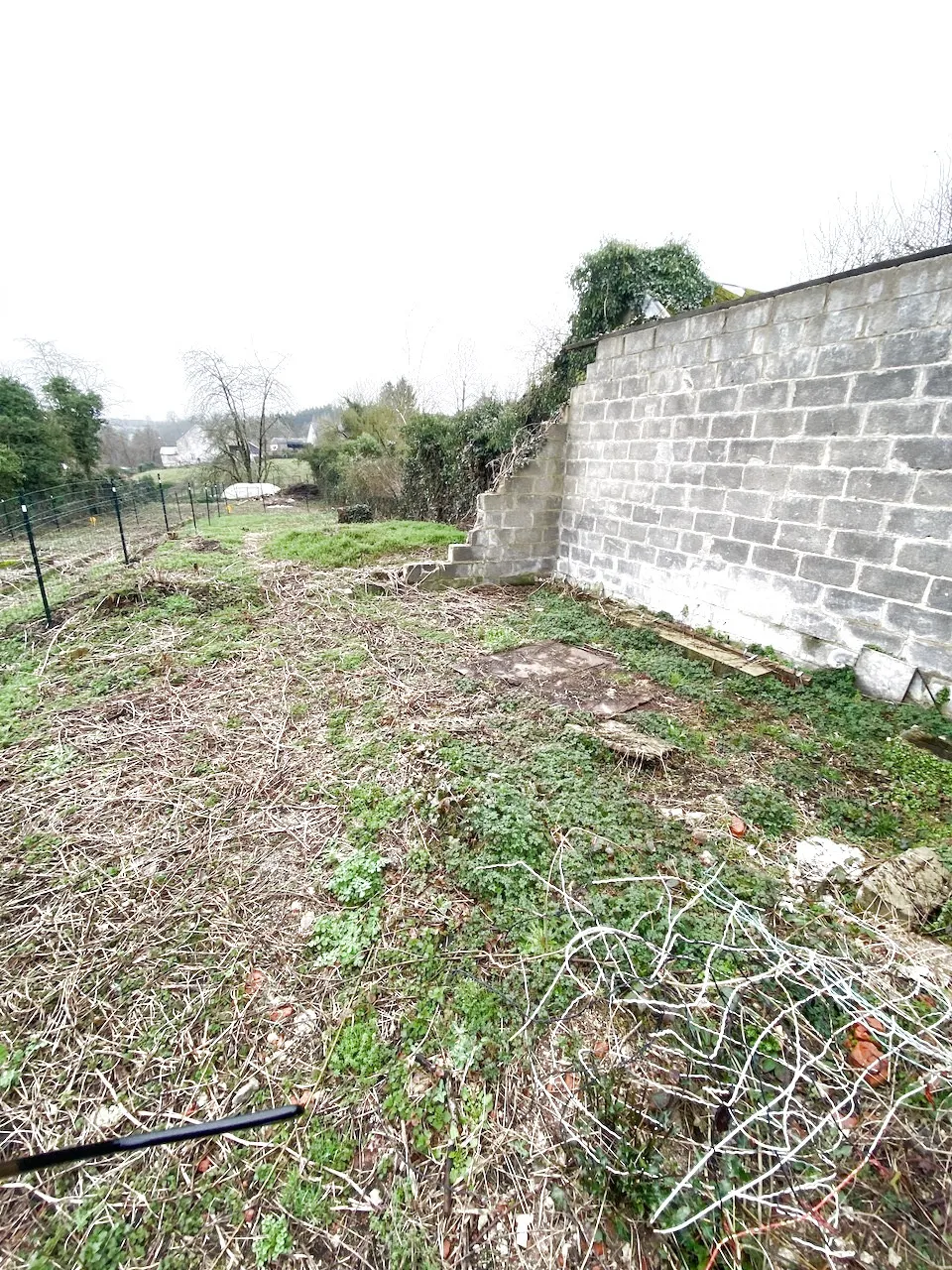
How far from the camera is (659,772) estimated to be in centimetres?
265

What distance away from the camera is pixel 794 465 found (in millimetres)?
3447

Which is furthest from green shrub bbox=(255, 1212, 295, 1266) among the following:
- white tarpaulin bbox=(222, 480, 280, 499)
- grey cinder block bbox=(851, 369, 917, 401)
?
white tarpaulin bbox=(222, 480, 280, 499)

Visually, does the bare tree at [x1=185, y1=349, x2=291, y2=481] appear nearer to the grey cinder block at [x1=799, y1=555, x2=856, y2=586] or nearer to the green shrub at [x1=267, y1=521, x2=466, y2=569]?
the green shrub at [x1=267, y1=521, x2=466, y2=569]

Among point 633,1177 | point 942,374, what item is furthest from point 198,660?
point 942,374

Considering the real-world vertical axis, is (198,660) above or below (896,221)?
below

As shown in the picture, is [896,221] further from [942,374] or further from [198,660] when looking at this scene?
[198,660]

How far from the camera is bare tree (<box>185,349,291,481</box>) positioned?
21125mm

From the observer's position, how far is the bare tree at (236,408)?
832 inches

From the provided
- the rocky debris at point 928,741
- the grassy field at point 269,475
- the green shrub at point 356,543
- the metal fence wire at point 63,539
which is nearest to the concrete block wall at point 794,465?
the rocky debris at point 928,741

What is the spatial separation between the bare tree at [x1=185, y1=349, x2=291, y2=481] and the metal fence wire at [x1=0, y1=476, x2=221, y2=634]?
13.6ft

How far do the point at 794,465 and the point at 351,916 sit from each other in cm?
382

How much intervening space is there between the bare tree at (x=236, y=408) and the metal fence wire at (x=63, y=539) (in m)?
4.13

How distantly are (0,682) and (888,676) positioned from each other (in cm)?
608

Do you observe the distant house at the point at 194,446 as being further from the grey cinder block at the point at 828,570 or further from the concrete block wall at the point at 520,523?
the grey cinder block at the point at 828,570
